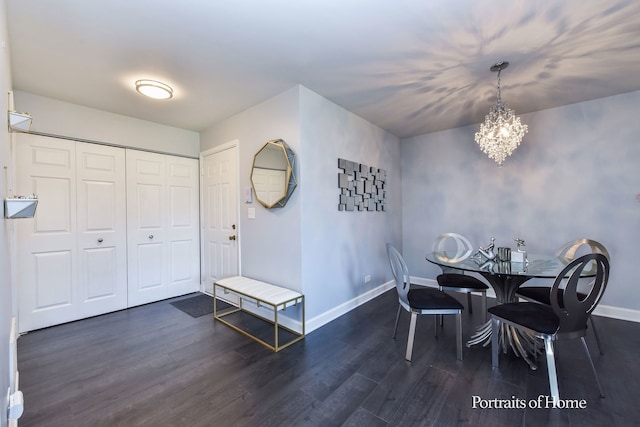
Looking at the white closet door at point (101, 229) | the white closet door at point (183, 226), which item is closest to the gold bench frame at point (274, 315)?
the white closet door at point (183, 226)

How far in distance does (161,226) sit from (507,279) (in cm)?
407

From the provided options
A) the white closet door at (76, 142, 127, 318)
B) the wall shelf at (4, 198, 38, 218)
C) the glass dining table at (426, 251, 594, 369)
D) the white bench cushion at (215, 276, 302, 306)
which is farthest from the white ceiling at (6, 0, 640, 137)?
the white bench cushion at (215, 276, 302, 306)

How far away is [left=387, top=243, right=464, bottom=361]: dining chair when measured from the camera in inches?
81.7

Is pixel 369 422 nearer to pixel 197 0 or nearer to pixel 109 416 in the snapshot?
pixel 109 416

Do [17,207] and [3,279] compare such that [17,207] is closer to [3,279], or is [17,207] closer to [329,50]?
[3,279]

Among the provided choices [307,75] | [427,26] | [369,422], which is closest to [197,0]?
[307,75]

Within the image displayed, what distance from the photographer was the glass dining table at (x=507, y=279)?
2.02m

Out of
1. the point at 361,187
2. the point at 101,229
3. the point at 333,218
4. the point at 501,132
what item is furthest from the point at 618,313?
the point at 101,229

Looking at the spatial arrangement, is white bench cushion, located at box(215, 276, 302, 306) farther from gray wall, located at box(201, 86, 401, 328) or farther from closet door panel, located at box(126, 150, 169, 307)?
closet door panel, located at box(126, 150, 169, 307)

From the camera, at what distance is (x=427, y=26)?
1751 mm

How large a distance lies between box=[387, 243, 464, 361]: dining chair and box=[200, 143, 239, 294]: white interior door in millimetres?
2018

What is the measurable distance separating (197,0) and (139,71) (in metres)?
1.13

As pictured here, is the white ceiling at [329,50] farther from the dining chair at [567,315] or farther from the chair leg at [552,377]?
the chair leg at [552,377]

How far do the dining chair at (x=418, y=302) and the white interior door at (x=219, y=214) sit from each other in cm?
202
